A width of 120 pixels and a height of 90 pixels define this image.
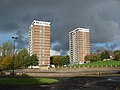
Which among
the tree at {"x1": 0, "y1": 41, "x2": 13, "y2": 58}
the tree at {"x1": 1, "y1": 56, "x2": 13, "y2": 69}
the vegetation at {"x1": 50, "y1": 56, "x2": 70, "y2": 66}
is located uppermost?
the tree at {"x1": 0, "y1": 41, "x2": 13, "y2": 58}

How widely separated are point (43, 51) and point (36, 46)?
707cm

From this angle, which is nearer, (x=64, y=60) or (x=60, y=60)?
(x=60, y=60)

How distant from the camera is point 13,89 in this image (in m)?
24.6

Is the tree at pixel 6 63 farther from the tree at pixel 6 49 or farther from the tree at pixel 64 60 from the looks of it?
the tree at pixel 64 60

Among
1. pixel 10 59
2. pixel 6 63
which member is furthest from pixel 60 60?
pixel 6 63

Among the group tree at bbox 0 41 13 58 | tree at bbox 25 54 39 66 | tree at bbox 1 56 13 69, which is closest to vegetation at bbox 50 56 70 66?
tree at bbox 25 54 39 66

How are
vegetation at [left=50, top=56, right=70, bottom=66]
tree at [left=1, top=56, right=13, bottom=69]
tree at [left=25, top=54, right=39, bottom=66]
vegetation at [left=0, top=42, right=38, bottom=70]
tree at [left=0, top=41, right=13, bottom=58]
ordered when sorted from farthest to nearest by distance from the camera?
vegetation at [left=50, top=56, right=70, bottom=66] → tree at [left=25, top=54, right=39, bottom=66] → tree at [left=0, top=41, right=13, bottom=58] → vegetation at [left=0, top=42, right=38, bottom=70] → tree at [left=1, top=56, right=13, bottom=69]

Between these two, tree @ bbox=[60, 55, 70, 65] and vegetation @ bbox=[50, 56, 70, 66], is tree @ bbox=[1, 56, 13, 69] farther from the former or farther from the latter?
tree @ bbox=[60, 55, 70, 65]

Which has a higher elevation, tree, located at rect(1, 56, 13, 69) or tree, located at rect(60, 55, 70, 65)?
tree, located at rect(60, 55, 70, 65)

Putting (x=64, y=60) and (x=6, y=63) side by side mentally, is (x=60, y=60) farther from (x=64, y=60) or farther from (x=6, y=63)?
(x=6, y=63)

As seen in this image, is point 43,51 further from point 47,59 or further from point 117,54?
point 117,54

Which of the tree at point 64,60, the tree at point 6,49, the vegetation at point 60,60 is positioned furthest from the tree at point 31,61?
the tree at point 64,60

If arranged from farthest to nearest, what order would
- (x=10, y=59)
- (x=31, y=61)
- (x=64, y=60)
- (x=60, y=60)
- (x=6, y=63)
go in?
(x=64, y=60) < (x=60, y=60) < (x=31, y=61) < (x=10, y=59) < (x=6, y=63)

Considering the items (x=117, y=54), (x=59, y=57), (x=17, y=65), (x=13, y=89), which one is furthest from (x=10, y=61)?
(x=13, y=89)
